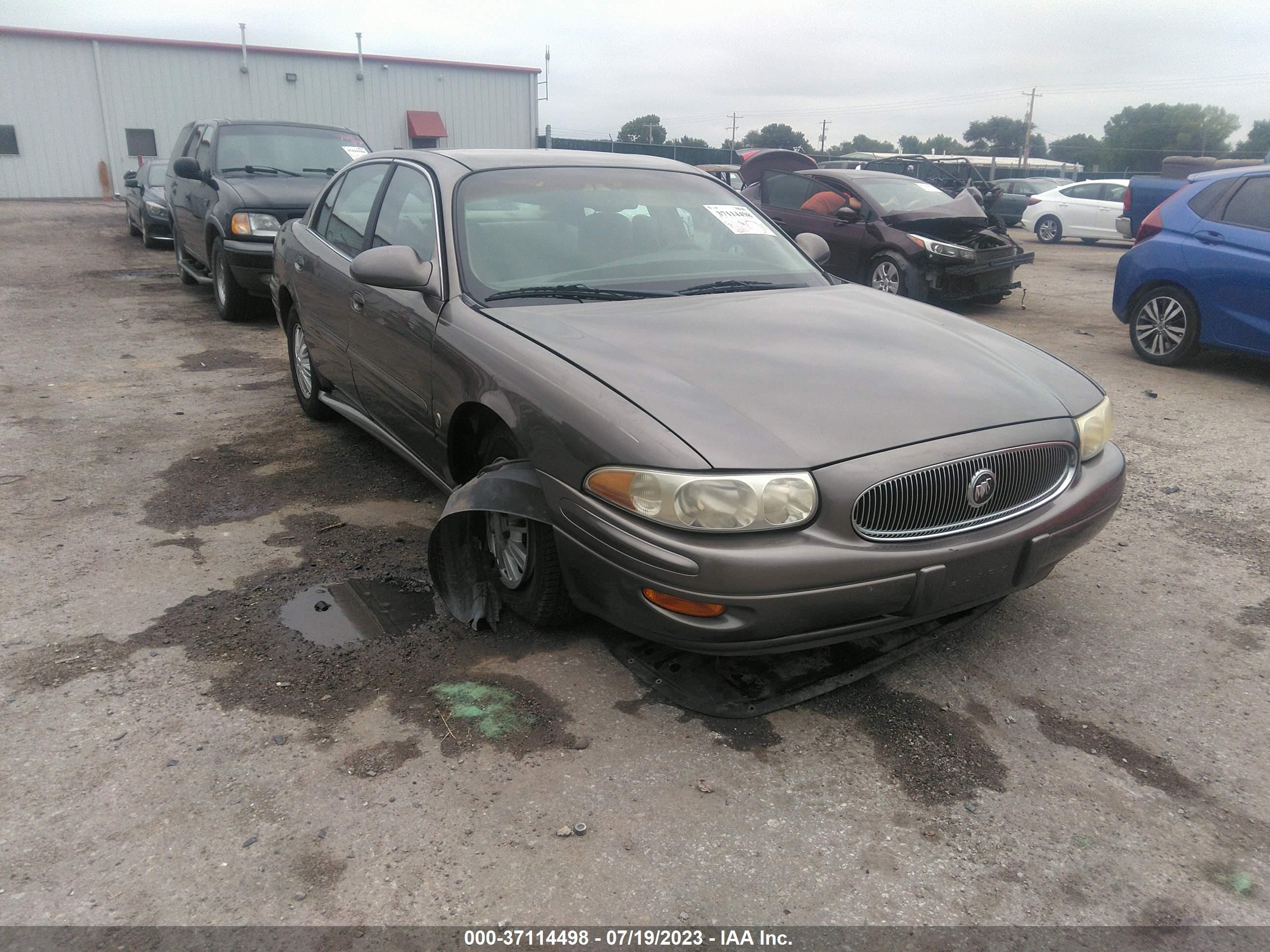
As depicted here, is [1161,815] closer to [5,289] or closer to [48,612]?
[48,612]

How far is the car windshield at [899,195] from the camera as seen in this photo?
395 inches

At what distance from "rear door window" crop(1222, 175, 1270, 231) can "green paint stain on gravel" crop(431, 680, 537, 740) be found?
6.55 metres

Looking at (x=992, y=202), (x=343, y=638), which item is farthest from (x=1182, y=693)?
(x=992, y=202)

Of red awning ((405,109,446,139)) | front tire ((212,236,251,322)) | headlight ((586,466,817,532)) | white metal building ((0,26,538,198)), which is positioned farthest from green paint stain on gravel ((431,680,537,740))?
red awning ((405,109,446,139))

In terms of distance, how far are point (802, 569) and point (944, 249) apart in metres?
7.93

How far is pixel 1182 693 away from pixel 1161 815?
2.30 feet

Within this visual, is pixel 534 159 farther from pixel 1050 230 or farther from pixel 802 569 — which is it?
pixel 1050 230

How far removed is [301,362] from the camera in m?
5.57

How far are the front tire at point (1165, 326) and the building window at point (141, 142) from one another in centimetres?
3011

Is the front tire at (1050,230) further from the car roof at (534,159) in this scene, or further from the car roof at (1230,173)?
the car roof at (534,159)

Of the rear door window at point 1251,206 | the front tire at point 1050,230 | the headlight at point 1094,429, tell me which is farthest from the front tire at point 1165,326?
the front tire at point 1050,230

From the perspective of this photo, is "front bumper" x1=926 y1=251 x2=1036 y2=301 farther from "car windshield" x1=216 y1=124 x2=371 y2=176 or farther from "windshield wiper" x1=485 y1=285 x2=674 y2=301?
"windshield wiper" x1=485 y1=285 x2=674 y2=301

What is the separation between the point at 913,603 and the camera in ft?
8.38

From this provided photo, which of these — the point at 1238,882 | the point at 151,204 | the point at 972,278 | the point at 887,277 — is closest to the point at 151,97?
the point at 151,204
